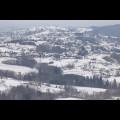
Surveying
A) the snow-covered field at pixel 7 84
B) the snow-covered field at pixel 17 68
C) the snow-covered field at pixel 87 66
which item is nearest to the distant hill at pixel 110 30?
the snow-covered field at pixel 87 66

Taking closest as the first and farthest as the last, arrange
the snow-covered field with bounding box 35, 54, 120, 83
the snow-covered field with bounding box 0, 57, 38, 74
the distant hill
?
the snow-covered field with bounding box 0, 57, 38, 74 < the snow-covered field with bounding box 35, 54, 120, 83 < the distant hill

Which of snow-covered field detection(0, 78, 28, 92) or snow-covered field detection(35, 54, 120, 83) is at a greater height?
snow-covered field detection(35, 54, 120, 83)

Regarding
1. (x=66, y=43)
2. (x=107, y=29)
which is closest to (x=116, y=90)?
(x=66, y=43)

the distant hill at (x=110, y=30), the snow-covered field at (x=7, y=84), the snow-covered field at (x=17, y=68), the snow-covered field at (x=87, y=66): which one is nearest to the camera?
the snow-covered field at (x=7, y=84)

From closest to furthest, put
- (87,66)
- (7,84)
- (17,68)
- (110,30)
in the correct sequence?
1. (7,84)
2. (17,68)
3. (87,66)
4. (110,30)

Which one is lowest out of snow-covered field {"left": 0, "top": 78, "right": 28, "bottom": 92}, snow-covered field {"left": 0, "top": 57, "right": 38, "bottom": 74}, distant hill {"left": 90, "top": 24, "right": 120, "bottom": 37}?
snow-covered field {"left": 0, "top": 78, "right": 28, "bottom": 92}

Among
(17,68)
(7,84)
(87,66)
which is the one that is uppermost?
(87,66)

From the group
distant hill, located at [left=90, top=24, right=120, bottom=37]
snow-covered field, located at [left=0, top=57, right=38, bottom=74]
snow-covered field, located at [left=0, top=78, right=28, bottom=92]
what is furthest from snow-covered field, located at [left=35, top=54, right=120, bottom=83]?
distant hill, located at [left=90, top=24, right=120, bottom=37]

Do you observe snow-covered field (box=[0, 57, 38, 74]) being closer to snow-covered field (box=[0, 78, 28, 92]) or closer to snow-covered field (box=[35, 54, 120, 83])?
snow-covered field (box=[35, 54, 120, 83])

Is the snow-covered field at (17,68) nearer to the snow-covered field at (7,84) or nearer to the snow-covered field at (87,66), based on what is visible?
the snow-covered field at (87,66)

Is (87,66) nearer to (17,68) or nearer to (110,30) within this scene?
(17,68)

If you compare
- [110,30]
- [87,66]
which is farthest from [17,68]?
[110,30]

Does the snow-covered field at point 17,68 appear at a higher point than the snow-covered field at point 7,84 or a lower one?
higher
